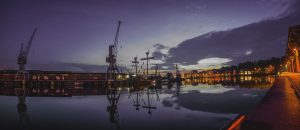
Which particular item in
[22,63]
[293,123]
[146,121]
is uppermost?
[22,63]

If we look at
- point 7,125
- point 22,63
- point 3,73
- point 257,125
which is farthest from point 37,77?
point 257,125

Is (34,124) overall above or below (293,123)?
below

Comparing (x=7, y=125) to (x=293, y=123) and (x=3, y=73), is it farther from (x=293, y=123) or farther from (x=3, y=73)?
(x=3, y=73)

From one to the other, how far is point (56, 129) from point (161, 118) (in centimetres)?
609

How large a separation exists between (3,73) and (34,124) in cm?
15812

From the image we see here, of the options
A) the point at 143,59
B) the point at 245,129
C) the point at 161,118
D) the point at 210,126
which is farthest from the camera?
the point at 143,59

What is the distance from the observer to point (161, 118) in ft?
44.5

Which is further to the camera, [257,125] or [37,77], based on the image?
[37,77]

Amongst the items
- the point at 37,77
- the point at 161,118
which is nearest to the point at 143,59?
the point at 37,77

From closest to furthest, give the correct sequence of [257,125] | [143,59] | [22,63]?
[257,125] → [22,63] → [143,59]

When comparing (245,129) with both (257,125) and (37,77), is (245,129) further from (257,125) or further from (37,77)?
(37,77)

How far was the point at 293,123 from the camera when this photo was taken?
6055 mm

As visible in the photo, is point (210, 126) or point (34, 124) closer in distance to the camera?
point (210, 126)

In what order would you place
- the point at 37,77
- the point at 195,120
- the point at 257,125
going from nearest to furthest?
the point at 257,125 < the point at 195,120 < the point at 37,77
